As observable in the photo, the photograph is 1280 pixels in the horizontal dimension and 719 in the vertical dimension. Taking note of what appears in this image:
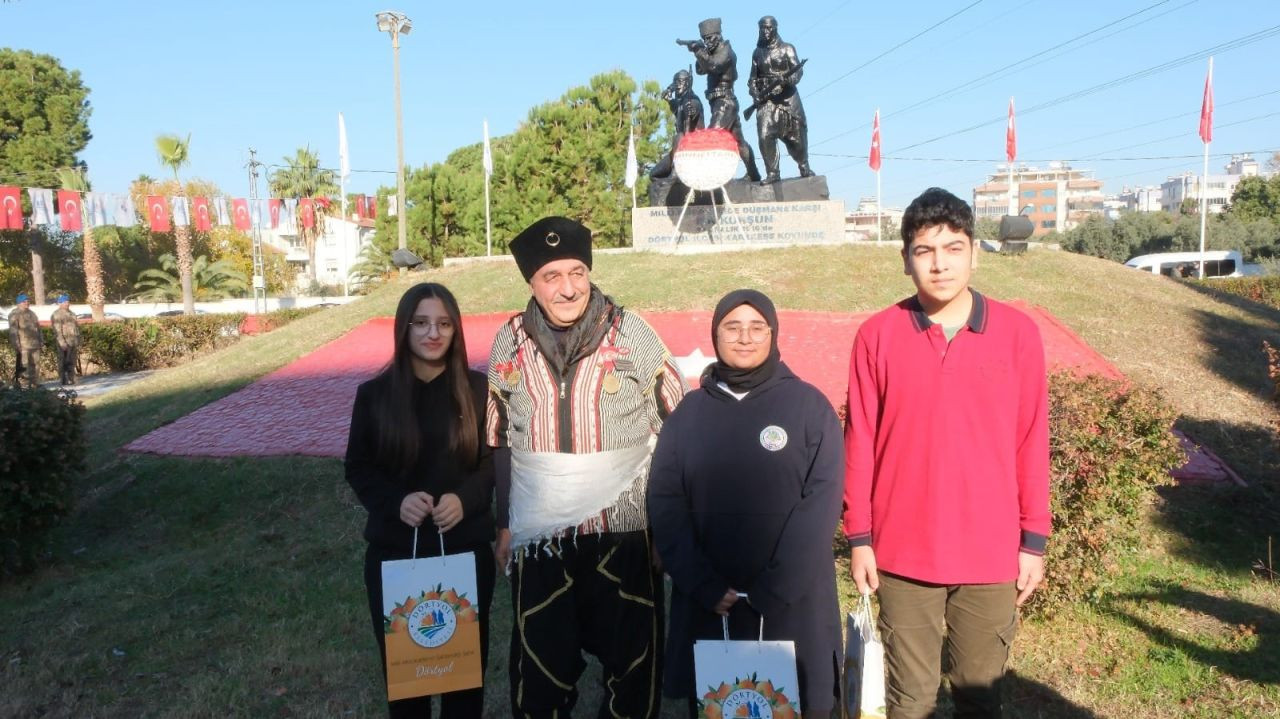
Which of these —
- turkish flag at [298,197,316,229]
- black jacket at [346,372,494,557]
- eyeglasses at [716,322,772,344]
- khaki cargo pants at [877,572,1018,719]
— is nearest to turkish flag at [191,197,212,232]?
turkish flag at [298,197,316,229]

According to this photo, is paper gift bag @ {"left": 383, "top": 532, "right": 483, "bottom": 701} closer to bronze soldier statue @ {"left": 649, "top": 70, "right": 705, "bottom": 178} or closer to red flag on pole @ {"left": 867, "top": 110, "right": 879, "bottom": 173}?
bronze soldier statue @ {"left": 649, "top": 70, "right": 705, "bottom": 178}

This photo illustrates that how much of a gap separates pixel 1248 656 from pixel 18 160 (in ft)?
135

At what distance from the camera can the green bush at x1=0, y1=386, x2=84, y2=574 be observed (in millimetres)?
5242

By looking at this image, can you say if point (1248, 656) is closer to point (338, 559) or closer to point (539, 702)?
point (539, 702)

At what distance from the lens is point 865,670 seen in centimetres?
236

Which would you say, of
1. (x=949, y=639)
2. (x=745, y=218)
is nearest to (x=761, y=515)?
(x=949, y=639)

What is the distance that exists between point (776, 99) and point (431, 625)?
12.6 m

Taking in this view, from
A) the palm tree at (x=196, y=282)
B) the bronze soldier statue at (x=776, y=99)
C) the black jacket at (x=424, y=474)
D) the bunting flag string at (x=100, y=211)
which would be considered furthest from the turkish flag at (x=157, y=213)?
the black jacket at (x=424, y=474)

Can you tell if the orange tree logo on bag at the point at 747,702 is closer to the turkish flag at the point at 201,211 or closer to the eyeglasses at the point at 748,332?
the eyeglasses at the point at 748,332

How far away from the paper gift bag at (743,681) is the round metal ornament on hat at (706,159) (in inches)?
461

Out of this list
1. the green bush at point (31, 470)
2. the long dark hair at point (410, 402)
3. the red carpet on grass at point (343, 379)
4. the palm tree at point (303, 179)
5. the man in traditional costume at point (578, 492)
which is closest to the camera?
the man in traditional costume at point (578, 492)

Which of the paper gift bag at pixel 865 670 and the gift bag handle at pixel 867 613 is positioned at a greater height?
the gift bag handle at pixel 867 613

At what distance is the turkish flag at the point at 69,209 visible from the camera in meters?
19.9

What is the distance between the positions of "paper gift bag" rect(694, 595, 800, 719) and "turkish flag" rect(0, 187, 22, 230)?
23109 millimetres
